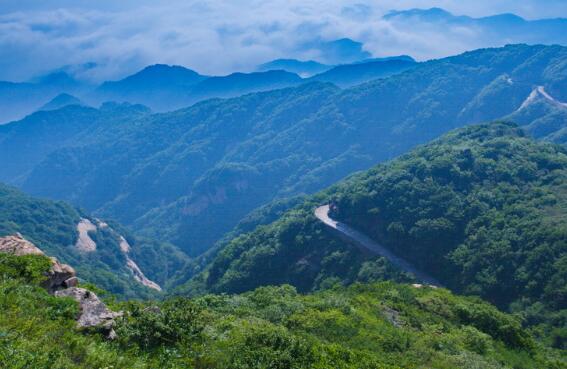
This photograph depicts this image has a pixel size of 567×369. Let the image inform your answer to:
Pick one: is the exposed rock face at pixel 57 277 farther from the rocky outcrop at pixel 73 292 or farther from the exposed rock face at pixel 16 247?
the exposed rock face at pixel 16 247

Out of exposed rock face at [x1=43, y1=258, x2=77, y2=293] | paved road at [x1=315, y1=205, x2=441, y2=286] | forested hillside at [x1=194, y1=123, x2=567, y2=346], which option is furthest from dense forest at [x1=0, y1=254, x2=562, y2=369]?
paved road at [x1=315, y1=205, x2=441, y2=286]

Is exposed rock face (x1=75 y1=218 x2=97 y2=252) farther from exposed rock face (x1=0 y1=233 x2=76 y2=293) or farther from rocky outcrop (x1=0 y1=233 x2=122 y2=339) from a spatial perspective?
rocky outcrop (x1=0 y1=233 x2=122 y2=339)

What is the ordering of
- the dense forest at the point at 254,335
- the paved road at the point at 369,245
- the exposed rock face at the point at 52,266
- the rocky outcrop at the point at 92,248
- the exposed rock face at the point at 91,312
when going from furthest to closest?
the rocky outcrop at the point at 92,248
the paved road at the point at 369,245
the exposed rock face at the point at 52,266
the exposed rock face at the point at 91,312
the dense forest at the point at 254,335

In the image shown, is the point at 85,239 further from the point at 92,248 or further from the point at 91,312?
the point at 91,312

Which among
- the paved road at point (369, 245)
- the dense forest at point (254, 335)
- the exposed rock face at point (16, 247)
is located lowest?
the paved road at point (369, 245)

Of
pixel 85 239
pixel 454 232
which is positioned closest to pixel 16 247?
pixel 454 232

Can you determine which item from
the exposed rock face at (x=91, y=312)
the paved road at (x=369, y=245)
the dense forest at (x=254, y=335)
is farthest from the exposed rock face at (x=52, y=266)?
the paved road at (x=369, y=245)

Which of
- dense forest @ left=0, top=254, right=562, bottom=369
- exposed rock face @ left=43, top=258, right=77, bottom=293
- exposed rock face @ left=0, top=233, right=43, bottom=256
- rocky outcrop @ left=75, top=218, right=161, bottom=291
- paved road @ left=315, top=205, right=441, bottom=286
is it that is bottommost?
rocky outcrop @ left=75, top=218, right=161, bottom=291
